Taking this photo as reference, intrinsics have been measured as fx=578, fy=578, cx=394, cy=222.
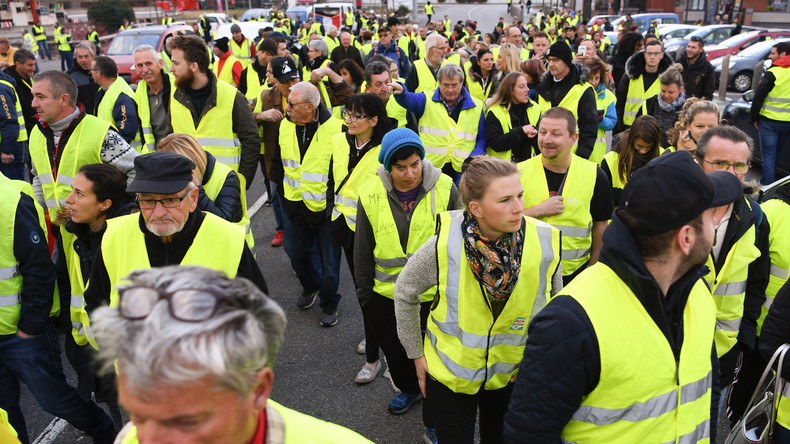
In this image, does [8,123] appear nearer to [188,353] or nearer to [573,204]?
[573,204]

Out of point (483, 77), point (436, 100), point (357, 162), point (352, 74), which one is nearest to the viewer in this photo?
point (357, 162)

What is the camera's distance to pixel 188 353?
1.13m

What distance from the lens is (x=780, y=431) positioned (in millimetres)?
2455

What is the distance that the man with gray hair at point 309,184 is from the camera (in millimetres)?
4805

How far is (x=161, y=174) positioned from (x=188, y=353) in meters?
1.71

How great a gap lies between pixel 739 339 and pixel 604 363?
177 cm

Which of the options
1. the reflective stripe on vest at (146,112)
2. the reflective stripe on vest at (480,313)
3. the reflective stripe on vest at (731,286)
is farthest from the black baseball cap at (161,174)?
the reflective stripe on vest at (146,112)

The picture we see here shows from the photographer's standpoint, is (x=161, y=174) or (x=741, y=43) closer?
(x=161, y=174)

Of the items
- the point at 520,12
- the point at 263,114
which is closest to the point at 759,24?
the point at 520,12

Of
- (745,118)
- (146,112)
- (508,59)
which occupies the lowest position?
(745,118)

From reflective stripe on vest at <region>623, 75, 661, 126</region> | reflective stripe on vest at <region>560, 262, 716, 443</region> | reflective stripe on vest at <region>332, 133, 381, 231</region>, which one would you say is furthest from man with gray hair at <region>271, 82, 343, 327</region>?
reflective stripe on vest at <region>623, 75, 661, 126</region>

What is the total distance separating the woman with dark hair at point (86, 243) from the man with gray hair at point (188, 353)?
201 cm

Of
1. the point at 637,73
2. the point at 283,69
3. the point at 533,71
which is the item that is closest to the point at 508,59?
the point at 533,71

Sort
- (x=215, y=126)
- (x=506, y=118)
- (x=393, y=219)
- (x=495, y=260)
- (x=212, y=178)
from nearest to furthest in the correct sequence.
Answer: (x=495, y=260), (x=393, y=219), (x=212, y=178), (x=215, y=126), (x=506, y=118)
